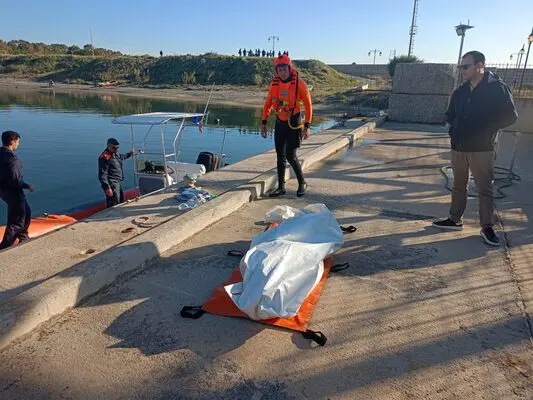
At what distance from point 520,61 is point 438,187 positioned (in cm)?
1613

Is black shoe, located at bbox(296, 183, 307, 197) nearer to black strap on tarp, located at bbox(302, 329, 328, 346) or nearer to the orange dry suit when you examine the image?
the orange dry suit

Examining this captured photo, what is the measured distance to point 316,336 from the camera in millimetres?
2584

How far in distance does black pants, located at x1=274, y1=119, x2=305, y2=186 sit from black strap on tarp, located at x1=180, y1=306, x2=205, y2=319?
10.5 feet

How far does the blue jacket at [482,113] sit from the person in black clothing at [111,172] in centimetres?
594

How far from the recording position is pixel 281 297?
2.74 metres

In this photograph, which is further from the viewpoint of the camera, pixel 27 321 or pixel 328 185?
pixel 328 185

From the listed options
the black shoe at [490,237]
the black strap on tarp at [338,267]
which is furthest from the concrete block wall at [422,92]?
the black strap on tarp at [338,267]

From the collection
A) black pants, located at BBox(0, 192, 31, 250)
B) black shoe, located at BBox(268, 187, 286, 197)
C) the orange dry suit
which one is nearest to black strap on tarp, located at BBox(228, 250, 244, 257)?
black shoe, located at BBox(268, 187, 286, 197)

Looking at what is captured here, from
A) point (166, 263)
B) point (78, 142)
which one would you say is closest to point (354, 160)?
point (166, 263)

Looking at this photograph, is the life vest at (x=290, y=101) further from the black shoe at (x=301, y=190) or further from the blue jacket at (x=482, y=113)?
the blue jacket at (x=482, y=113)

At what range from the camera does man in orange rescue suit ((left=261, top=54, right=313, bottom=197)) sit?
544cm

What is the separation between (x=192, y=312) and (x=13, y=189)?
13.1ft

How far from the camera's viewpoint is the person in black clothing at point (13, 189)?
5254 mm

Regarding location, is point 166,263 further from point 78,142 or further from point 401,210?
point 78,142
